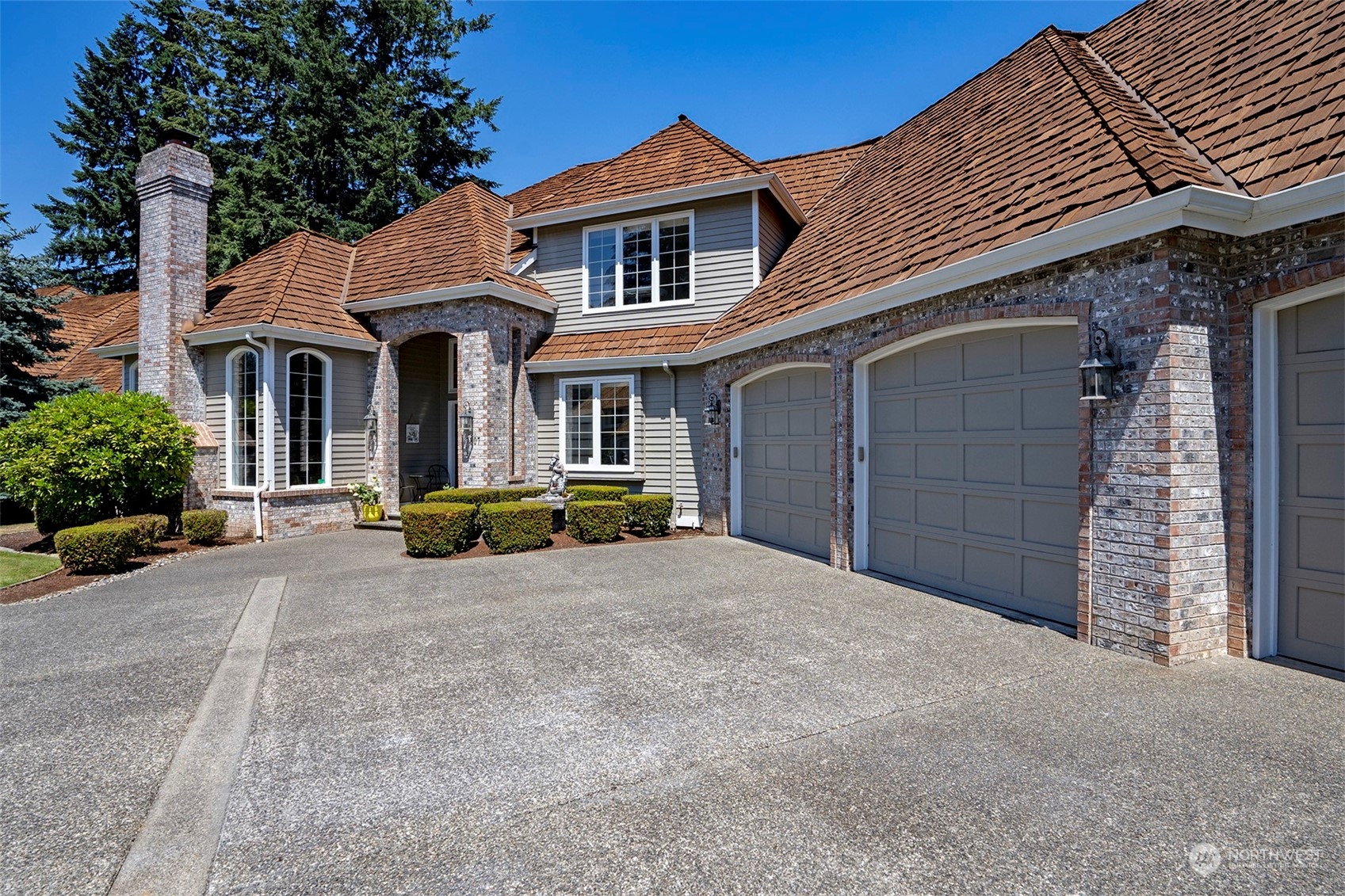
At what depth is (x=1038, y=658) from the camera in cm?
503

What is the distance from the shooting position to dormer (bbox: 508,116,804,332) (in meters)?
12.6

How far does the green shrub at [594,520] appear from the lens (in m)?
Result: 10.9

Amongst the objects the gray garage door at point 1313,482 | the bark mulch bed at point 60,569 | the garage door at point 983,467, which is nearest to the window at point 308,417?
the bark mulch bed at point 60,569

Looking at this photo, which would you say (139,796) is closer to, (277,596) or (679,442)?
(277,596)

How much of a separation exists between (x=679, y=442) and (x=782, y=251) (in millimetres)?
4469

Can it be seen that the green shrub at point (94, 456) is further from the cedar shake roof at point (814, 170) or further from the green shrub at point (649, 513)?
the cedar shake roof at point (814, 170)

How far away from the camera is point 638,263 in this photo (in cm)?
1348

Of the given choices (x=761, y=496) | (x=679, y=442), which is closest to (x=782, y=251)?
(x=679, y=442)

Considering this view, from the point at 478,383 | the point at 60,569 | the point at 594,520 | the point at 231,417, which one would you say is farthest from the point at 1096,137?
the point at 231,417

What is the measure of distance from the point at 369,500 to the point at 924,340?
1083 cm

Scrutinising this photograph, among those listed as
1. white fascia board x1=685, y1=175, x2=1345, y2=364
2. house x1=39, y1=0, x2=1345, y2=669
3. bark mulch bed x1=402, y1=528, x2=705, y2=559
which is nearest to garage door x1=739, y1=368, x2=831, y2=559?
house x1=39, y1=0, x2=1345, y2=669

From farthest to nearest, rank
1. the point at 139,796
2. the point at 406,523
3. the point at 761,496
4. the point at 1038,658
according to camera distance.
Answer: the point at 761,496 < the point at 406,523 < the point at 1038,658 < the point at 139,796

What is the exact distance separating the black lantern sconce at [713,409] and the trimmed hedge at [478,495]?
358 centimetres

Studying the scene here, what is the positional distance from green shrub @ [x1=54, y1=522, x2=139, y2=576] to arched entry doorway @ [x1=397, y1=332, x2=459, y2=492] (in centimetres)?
591
